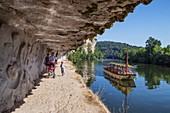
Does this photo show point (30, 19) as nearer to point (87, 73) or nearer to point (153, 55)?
point (87, 73)

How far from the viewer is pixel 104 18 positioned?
6059mm

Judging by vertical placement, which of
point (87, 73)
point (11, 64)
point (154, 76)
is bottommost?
point (154, 76)

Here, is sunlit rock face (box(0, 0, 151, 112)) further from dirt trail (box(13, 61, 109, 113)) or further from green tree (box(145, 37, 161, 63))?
green tree (box(145, 37, 161, 63))

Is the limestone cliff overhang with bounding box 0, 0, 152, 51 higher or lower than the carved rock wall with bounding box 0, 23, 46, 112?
higher

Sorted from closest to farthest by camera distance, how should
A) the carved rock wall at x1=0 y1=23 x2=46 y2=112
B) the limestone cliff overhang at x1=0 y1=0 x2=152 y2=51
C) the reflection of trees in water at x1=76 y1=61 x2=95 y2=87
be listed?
the limestone cliff overhang at x1=0 y1=0 x2=152 y2=51 → the carved rock wall at x1=0 y1=23 x2=46 y2=112 → the reflection of trees in water at x1=76 y1=61 x2=95 y2=87

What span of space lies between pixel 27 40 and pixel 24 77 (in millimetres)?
1699

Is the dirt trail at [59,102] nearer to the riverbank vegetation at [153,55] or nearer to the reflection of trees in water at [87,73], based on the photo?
the reflection of trees in water at [87,73]

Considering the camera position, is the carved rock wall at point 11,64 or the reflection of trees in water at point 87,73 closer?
the carved rock wall at point 11,64

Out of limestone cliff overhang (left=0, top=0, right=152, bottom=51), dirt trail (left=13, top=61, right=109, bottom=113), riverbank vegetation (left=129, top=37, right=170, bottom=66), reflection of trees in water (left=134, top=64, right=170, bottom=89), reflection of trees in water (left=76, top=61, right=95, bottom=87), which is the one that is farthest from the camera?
riverbank vegetation (left=129, top=37, right=170, bottom=66)

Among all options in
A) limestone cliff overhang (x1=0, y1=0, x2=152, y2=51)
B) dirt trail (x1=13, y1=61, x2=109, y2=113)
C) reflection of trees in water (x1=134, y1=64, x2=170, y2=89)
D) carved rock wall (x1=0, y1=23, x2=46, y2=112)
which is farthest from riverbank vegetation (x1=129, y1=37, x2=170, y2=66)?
limestone cliff overhang (x1=0, y1=0, x2=152, y2=51)

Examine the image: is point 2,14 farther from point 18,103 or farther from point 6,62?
point 18,103

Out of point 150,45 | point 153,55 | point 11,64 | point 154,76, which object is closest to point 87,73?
point 154,76

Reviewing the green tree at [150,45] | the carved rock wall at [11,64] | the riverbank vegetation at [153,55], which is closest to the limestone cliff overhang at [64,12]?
the carved rock wall at [11,64]

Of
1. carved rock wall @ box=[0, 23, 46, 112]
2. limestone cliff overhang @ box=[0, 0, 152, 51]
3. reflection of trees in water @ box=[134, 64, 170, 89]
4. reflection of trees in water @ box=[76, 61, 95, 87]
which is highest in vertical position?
limestone cliff overhang @ box=[0, 0, 152, 51]
